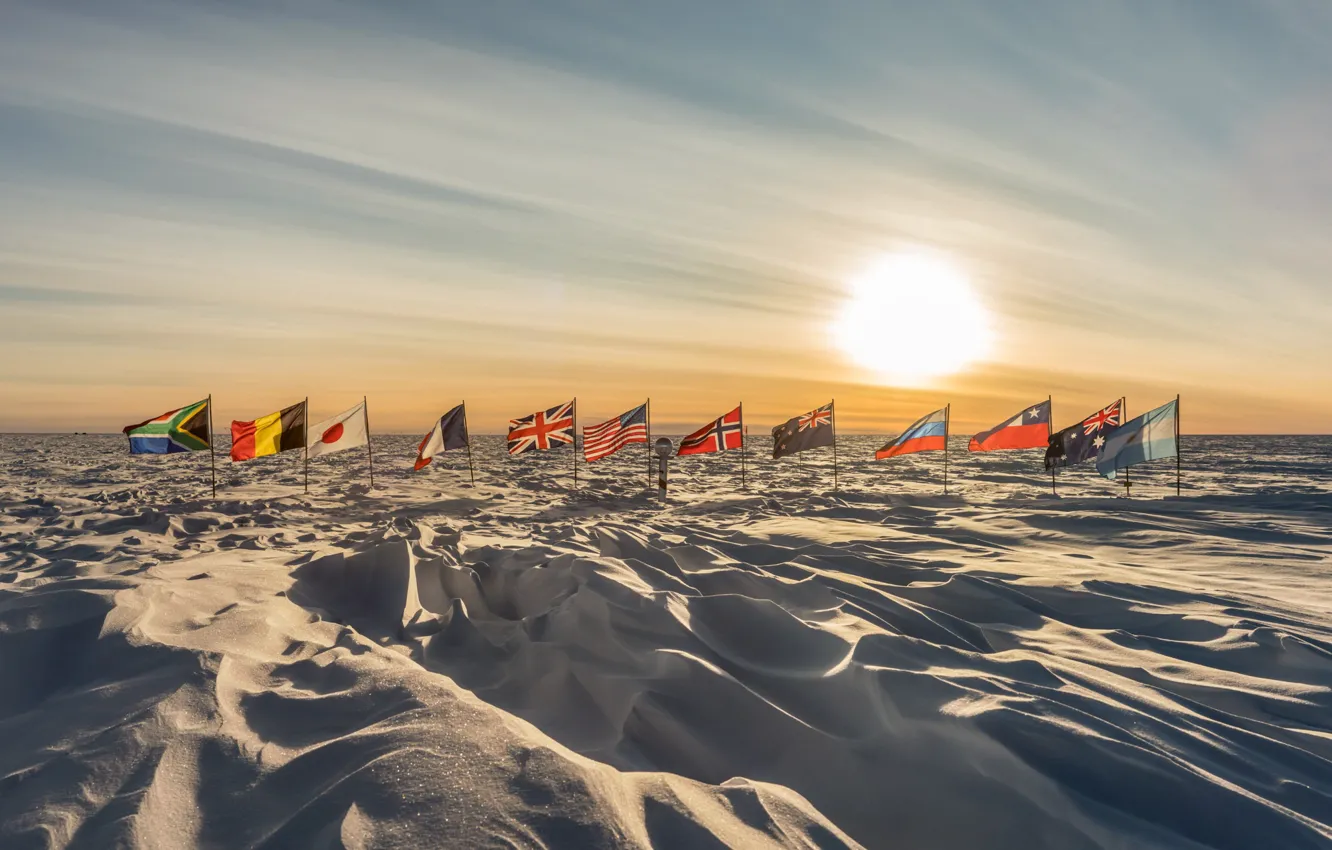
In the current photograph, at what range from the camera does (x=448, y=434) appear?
18.2 metres

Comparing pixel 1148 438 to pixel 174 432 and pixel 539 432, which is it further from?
pixel 174 432

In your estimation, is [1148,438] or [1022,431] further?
[1022,431]

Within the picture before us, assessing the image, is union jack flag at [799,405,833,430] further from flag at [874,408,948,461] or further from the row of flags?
flag at [874,408,948,461]

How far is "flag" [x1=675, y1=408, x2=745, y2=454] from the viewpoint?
56.7 ft

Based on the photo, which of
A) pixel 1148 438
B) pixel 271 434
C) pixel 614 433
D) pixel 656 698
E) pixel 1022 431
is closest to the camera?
pixel 656 698

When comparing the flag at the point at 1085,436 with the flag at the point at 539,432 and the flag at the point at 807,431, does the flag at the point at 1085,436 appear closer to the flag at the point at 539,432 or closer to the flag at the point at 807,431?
the flag at the point at 807,431

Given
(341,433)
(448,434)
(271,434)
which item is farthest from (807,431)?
(271,434)

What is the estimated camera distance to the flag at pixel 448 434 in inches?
701

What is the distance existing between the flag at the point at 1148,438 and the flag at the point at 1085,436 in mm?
1943

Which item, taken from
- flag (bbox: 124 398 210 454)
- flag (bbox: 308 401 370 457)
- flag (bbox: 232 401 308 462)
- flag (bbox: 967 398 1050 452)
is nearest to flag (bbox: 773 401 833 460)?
flag (bbox: 967 398 1050 452)

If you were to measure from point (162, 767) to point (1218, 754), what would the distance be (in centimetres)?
513

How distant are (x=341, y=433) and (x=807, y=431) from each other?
1238 centimetres

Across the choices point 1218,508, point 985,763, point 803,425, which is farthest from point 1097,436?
point 985,763

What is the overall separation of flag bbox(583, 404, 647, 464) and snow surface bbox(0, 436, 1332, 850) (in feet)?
26.3
